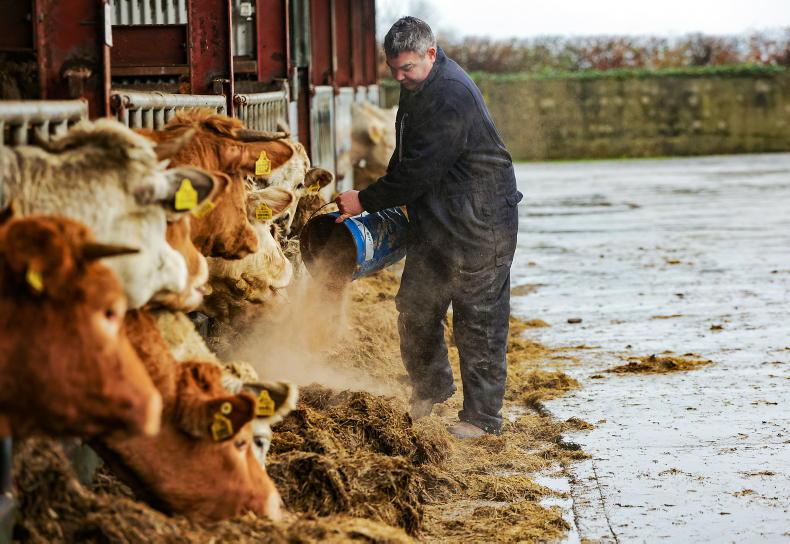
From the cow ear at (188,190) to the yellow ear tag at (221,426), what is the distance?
2.01 ft

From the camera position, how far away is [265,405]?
13.9ft

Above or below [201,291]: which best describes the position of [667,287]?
below

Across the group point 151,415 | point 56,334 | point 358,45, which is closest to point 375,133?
point 358,45

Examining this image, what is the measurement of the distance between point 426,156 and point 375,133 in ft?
31.5

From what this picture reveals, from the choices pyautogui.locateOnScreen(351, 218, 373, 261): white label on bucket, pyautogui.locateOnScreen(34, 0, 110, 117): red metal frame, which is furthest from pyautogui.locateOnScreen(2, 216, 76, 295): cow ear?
pyautogui.locateOnScreen(351, 218, 373, 261): white label on bucket

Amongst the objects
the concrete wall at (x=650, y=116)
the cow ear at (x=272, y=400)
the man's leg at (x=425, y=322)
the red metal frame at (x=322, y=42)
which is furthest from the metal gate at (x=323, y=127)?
the concrete wall at (x=650, y=116)

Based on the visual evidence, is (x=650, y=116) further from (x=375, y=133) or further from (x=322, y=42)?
(x=322, y=42)

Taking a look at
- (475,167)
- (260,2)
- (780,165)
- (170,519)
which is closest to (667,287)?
(260,2)

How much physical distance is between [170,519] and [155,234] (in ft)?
2.90

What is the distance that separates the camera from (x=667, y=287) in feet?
37.6

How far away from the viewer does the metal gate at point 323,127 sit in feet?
41.2

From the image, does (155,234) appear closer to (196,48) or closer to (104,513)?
(104,513)

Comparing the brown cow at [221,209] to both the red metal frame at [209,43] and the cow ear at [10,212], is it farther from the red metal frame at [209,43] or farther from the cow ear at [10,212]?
the red metal frame at [209,43]

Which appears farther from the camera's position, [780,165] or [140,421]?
[780,165]
